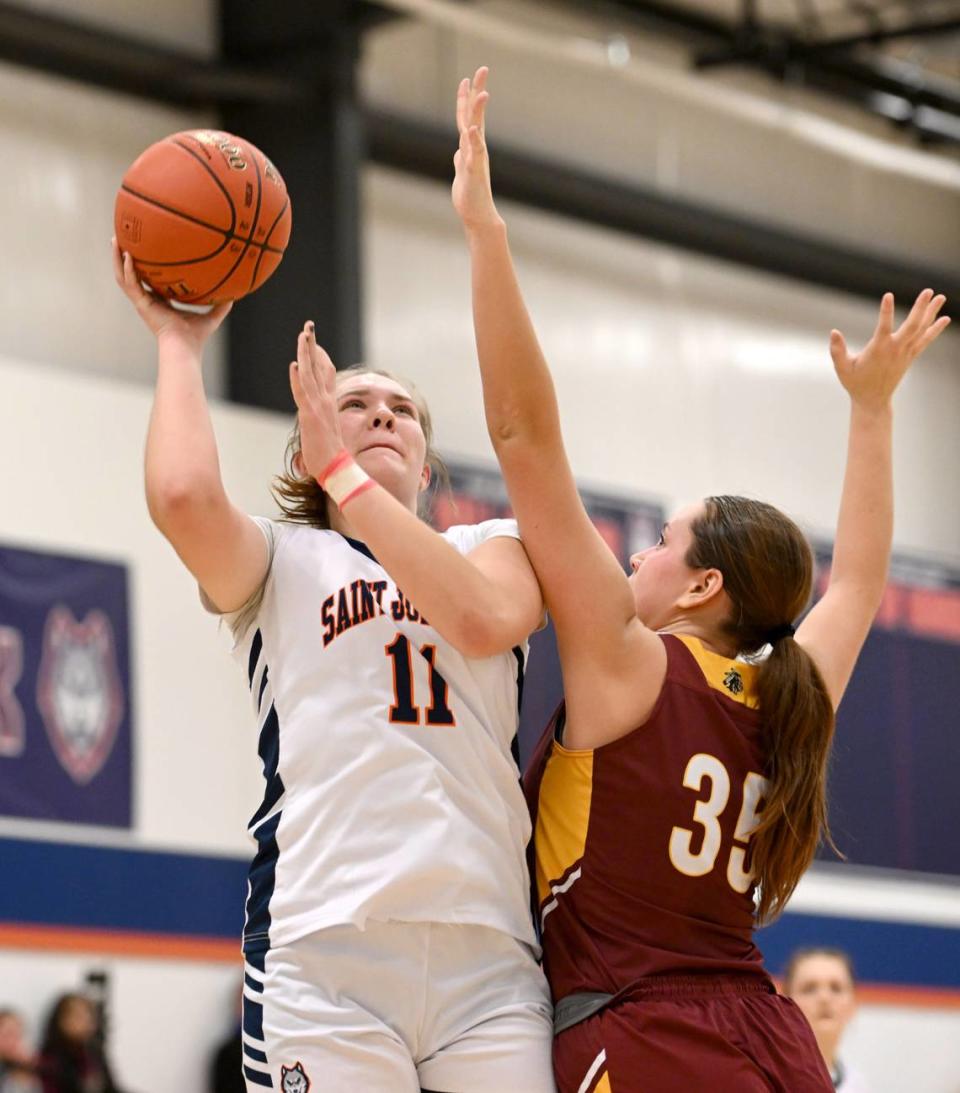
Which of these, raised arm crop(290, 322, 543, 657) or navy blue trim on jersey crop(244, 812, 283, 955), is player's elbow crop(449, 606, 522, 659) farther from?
navy blue trim on jersey crop(244, 812, 283, 955)

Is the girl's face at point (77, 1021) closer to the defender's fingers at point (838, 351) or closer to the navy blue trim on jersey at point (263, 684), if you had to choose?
the navy blue trim on jersey at point (263, 684)

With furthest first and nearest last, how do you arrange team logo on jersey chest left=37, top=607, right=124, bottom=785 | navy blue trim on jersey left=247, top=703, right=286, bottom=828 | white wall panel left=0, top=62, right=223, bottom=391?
white wall panel left=0, top=62, right=223, bottom=391 < team logo on jersey chest left=37, top=607, right=124, bottom=785 < navy blue trim on jersey left=247, top=703, right=286, bottom=828

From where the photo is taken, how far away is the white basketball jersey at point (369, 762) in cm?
A: 337

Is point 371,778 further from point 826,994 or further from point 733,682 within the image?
point 826,994

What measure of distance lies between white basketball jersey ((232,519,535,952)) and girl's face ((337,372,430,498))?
15 centimetres

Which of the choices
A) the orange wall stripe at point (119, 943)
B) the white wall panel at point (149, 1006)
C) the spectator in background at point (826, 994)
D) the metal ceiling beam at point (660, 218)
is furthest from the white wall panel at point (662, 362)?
the spectator in background at point (826, 994)

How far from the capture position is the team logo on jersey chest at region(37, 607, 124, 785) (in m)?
9.44

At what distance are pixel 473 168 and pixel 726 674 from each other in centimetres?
105

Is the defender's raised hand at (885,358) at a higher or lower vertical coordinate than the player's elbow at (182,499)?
higher

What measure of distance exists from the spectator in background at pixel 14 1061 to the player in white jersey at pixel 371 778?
575cm

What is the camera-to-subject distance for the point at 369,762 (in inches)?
134

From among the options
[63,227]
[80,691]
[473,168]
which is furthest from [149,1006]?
[473,168]

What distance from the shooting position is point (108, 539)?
390 inches

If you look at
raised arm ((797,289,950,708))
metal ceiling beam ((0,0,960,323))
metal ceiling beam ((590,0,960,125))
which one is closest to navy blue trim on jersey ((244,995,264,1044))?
raised arm ((797,289,950,708))
